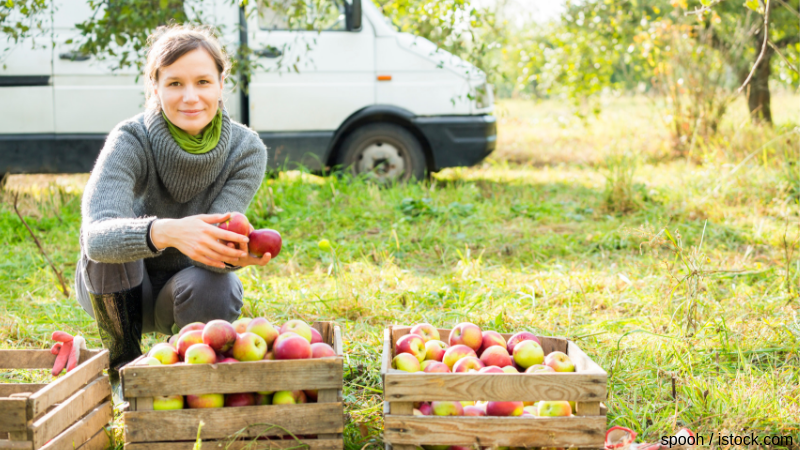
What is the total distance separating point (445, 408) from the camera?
5.61ft

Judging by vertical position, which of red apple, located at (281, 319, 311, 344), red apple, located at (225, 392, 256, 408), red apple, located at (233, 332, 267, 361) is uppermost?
red apple, located at (233, 332, 267, 361)

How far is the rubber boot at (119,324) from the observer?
2264 mm

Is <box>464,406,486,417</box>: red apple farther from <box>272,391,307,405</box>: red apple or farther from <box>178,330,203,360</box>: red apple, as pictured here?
<box>178,330,203,360</box>: red apple

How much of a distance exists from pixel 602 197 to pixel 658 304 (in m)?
2.48

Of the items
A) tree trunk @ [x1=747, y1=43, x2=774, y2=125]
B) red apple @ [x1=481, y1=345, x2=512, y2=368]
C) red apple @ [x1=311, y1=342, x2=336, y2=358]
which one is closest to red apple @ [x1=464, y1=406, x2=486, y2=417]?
red apple @ [x1=481, y1=345, x2=512, y2=368]

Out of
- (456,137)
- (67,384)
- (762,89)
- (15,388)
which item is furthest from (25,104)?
(762,89)

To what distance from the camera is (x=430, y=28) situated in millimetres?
6352

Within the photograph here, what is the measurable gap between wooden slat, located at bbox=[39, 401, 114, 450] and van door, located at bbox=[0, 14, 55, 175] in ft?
14.6

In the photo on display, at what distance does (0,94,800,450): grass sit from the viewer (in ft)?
7.79

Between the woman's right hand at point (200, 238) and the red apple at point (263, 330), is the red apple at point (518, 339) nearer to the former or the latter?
the red apple at point (263, 330)

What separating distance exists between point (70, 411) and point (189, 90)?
1061mm

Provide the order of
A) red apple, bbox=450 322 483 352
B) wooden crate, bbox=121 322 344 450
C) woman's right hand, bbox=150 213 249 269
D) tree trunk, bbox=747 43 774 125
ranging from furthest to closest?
tree trunk, bbox=747 43 774 125 → red apple, bbox=450 322 483 352 → woman's right hand, bbox=150 213 249 269 → wooden crate, bbox=121 322 344 450

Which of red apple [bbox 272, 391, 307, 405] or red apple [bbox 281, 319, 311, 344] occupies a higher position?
red apple [bbox 281, 319, 311, 344]

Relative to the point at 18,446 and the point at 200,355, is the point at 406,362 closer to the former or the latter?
the point at 200,355
